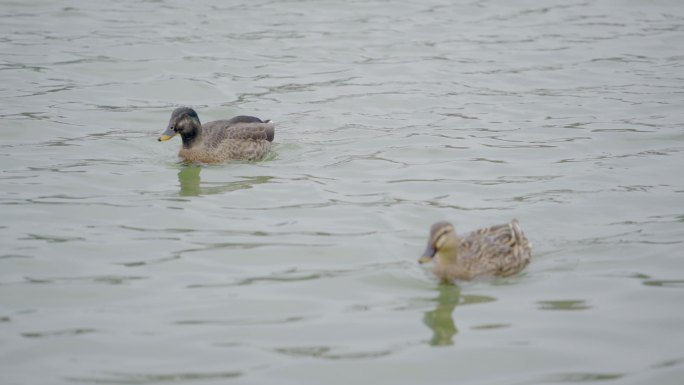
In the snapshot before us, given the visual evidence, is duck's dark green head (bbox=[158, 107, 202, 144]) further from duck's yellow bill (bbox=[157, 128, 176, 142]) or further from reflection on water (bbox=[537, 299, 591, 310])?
reflection on water (bbox=[537, 299, 591, 310])

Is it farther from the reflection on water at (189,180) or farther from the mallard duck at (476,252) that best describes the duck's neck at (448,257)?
the reflection on water at (189,180)

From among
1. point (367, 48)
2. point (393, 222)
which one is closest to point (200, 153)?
point (393, 222)

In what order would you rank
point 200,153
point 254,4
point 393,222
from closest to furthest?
point 393,222 < point 200,153 < point 254,4

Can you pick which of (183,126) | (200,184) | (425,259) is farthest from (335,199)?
(425,259)

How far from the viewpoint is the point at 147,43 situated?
18.9 metres

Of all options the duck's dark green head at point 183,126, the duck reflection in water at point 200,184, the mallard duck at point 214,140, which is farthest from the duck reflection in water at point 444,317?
the duck's dark green head at point 183,126

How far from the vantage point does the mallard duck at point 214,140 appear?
13039 mm

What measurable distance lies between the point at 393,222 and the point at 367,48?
9.55 meters

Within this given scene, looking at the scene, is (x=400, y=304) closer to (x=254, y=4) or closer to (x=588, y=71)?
(x=588, y=71)

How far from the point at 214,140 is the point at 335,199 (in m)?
2.47

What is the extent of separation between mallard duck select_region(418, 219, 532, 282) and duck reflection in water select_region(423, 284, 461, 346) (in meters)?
0.17

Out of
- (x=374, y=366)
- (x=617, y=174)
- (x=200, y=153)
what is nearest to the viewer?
(x=374, y=366)

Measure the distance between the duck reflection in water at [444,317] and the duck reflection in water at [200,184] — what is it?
380 centimetres

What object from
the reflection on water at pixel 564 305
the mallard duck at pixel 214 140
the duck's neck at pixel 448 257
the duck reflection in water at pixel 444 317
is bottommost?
the duck reflection in water at pixel 444 317
